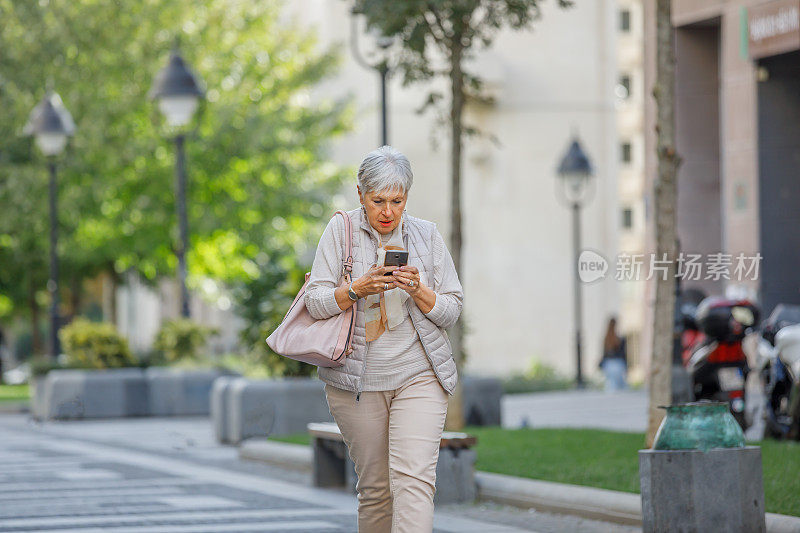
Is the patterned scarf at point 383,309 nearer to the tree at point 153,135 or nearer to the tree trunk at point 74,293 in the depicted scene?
the tree at point 153,135

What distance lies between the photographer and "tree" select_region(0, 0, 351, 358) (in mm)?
32594

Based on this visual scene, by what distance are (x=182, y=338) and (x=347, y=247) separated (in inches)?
640

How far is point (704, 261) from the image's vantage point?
22766mm

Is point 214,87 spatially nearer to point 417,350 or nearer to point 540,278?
point 540,278

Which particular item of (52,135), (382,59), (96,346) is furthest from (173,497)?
(52,135)

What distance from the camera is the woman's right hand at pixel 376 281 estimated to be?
574 centimetres

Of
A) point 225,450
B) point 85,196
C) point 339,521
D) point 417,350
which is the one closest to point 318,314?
point 417,350

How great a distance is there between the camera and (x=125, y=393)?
21.4 meters

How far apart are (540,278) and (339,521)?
1364 inches

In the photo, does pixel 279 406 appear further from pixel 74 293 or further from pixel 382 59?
pixel 74 293

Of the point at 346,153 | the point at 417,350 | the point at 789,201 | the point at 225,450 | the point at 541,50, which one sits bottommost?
the point at 225,450

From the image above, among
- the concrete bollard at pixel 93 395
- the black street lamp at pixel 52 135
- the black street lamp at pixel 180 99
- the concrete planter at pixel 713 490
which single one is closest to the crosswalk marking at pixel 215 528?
the concrete planter at pixel 713 490

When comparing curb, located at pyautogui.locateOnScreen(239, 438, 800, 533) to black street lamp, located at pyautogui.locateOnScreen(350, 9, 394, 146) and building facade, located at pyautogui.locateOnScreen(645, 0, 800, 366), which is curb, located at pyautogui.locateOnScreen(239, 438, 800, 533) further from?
building facade, located at pyautogui.locateOnScreen(645, 0, 800, 366)

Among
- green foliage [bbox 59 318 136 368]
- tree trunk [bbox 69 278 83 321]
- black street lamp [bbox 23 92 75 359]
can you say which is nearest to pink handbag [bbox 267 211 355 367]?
green foliage [bbox 59 318 136 368]
